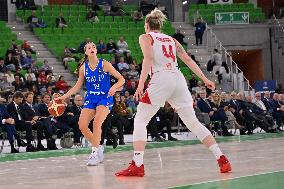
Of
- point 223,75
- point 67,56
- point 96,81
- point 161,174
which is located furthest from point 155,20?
point 223,75

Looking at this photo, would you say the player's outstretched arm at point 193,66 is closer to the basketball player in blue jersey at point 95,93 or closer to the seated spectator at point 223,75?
the basketball player in blue jersey at point 95,93

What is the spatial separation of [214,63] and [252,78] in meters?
8.30

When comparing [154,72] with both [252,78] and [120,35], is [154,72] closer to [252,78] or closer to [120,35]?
[120,35]

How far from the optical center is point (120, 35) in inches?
1160

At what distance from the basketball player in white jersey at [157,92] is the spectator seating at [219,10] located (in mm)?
25364

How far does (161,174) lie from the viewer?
8.48 meters

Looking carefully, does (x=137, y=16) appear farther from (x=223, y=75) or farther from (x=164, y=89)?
(x=164, y=89)

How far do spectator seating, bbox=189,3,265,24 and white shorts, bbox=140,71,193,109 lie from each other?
25.4 metres

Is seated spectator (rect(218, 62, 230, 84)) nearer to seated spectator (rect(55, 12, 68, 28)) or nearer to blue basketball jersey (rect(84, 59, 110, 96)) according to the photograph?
seated spectator (rect(55, 12, 68, 28))

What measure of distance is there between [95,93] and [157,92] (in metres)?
2.64

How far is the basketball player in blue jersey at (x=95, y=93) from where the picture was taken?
10.6 meters

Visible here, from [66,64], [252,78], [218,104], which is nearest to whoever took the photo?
[218,104]

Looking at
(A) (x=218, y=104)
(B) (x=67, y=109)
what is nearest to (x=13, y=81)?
(B) (x=67, y=109)

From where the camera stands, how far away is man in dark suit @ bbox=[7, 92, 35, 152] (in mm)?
16266
